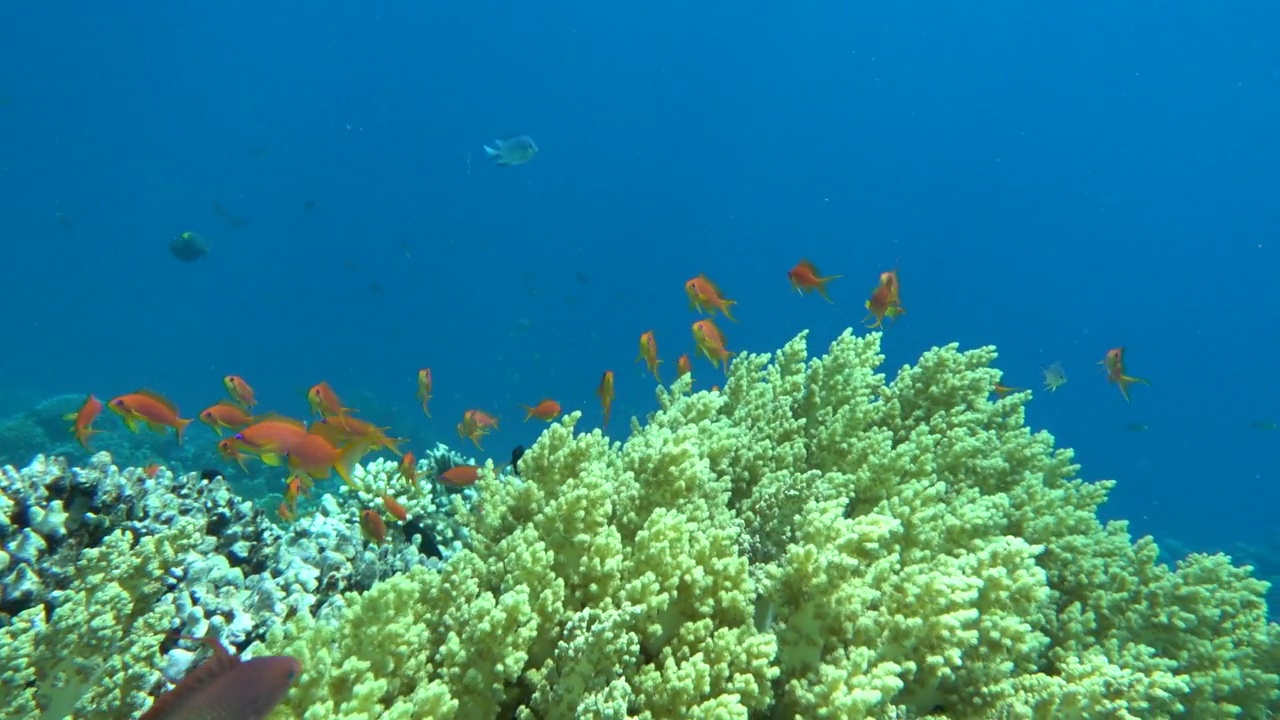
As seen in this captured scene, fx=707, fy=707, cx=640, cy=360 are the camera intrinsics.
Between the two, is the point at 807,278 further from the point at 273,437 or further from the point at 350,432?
the point at 273,437

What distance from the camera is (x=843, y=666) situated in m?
2.11

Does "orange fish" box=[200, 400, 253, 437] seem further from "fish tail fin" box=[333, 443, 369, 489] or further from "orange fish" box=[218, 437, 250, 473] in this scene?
"fish tail fin" box=[333, 443, 369, 489]

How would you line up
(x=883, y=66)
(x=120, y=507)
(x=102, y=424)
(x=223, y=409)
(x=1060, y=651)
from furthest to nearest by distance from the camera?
(x=883, y=66), (x=102, y=424), (x=223, y=409), (x=120, y=507), (x=1060, y=651)

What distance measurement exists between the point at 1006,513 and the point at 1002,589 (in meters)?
0.95

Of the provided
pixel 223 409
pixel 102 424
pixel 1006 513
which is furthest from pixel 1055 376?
pixel 102 424

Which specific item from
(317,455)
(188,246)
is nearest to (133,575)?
(317,455)

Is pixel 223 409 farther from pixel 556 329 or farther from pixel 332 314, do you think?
pixel 332 314

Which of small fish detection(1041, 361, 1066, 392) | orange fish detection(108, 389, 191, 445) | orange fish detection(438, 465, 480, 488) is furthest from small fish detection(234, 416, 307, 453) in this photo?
small fish detection(1041, 361, 1066, 392)

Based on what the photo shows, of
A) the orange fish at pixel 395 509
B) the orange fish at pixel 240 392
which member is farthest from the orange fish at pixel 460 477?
the orange fish at pixel 240 392

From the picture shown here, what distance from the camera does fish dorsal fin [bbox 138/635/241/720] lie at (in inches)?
Answer: 53.9

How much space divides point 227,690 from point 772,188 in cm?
11713

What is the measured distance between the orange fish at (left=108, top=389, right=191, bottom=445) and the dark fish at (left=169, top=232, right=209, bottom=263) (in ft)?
41.0

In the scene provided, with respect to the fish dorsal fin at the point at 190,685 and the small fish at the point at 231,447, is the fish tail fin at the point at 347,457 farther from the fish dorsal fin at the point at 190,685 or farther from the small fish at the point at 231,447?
the fish dorsal fin at the point at 190,685

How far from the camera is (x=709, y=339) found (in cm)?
651
